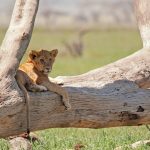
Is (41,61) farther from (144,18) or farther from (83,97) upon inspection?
(144,18)

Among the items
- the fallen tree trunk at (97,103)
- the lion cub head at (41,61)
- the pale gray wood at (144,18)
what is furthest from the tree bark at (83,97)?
the lion cub head at (41,61)

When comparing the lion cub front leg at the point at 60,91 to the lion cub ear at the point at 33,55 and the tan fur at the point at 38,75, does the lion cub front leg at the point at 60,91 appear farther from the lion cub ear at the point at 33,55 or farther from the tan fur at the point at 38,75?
the lion cub ear at the point at 33,55

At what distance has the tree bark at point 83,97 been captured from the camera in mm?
7531

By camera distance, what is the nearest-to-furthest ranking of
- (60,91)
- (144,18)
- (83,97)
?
1. (60,91)
2. (83,97)
3. (144,18)

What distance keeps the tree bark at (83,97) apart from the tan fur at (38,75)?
9 cm

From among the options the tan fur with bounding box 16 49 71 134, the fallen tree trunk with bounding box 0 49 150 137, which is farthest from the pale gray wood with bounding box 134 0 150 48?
the tan fur with bounding box 16 49 71 134

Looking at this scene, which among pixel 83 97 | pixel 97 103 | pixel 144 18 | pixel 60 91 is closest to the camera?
pixel 60 91

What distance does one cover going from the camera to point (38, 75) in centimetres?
830

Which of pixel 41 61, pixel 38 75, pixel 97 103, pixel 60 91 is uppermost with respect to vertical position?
pixel 41 61

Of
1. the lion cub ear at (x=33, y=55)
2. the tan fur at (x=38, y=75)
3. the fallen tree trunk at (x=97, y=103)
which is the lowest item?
the fallen tree trunk at (x=97, y=103)

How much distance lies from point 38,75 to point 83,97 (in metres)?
0.63

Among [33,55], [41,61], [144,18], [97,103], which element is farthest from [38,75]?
[144,18]

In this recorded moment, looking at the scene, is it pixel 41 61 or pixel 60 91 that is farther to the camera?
pixel 41 61

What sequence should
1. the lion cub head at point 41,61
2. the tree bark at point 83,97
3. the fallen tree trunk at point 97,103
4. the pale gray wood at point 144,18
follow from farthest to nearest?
1. the pale gray wood at point 144,18
2. the lion cub head at point 41,61
3. the fallen tree trunk at point 97,103
4. the tree bark at point 83,97
